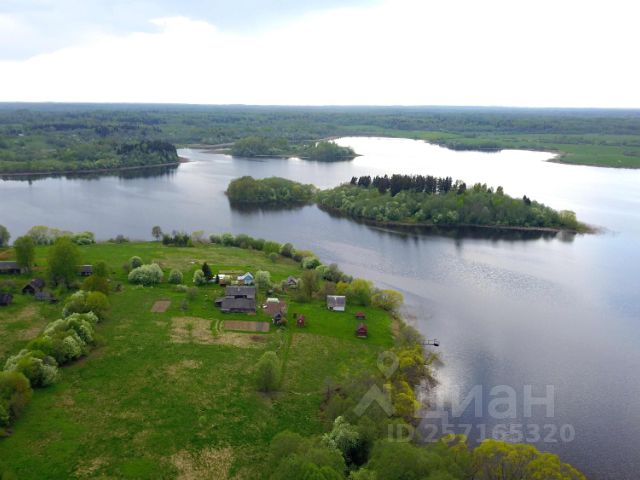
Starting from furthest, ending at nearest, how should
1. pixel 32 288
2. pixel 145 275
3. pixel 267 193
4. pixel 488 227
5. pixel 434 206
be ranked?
1. pixel 267 193
2. pixel 434 206
3. pixel 488 227
4. pixel 145 275
5. pixel 32 288

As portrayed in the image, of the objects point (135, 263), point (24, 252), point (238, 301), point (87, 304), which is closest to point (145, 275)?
point (135, 263)

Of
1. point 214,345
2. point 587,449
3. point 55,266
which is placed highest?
point 55,266

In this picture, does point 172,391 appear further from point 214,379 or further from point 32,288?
point 32,288

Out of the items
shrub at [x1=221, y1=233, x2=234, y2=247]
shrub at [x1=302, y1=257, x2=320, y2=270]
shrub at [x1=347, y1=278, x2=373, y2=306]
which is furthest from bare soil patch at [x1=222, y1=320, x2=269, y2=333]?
shrub at [x1=221, y1=233, x2=234, y2=247]

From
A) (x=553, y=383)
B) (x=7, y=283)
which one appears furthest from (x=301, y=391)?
(x=7, y=283)

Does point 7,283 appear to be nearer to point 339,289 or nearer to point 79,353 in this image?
point 79,353

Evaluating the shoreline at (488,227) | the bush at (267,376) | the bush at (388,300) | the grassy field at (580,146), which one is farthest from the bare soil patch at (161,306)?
the grassy field at (580,146)

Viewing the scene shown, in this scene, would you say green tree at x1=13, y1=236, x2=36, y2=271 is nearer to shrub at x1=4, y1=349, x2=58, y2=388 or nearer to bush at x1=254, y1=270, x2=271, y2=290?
shrub at x1=4, y1=349, x2=58, y2=388
